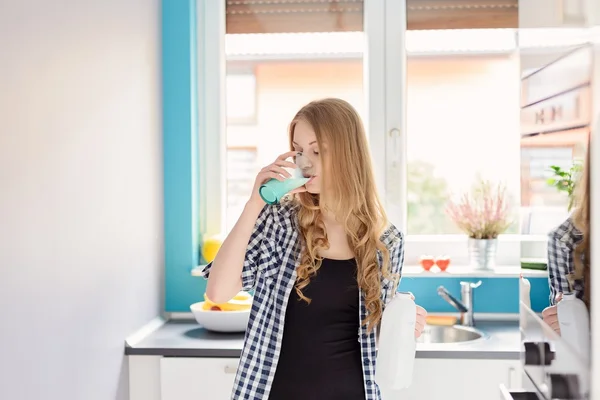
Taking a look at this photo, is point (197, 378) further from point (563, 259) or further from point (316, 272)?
point (563, 259)

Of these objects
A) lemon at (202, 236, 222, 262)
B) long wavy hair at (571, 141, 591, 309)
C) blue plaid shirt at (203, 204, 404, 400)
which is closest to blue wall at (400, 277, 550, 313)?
lemon at (202, 236, 222, 262)

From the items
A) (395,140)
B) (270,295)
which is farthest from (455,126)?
(270,295)

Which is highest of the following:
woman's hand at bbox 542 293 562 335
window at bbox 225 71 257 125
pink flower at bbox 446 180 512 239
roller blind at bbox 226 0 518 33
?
roller blind at bbox 226 0 518 33

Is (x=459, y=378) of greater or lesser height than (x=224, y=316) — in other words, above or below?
below

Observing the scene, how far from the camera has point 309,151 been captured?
1.85 m

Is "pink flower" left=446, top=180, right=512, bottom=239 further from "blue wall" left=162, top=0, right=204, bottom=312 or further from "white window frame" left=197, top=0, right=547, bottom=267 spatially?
"blue wall" left=162, top=0, right=204, bottom=312

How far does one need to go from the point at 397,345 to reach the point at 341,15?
70.9 inches

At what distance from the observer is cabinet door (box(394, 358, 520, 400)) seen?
7.77 ft

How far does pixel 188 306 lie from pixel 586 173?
7.43 feet

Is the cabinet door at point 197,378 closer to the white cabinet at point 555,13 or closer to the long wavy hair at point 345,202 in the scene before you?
the long wavy hair at point 345,202

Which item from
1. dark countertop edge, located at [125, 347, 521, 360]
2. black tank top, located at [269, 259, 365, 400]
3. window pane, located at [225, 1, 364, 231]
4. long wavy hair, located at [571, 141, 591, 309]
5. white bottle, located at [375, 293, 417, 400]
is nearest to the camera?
long wavy hair, located at [571, 141, 591, 309]

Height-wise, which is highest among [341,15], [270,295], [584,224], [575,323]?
[341,15]

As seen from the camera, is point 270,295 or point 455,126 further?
point 455,126

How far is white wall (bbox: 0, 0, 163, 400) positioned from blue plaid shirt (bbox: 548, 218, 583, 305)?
3.78ft
